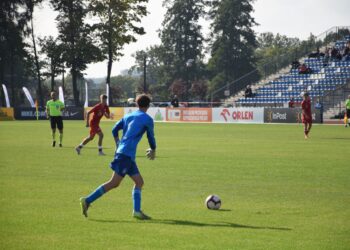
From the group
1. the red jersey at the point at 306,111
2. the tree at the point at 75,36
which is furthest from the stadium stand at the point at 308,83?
the red jersey at the point at 306,111

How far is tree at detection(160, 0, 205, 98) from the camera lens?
110750mm

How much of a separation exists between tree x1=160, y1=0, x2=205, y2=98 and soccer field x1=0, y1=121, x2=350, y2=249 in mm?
90167

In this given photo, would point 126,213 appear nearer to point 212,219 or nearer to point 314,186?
point 212,219

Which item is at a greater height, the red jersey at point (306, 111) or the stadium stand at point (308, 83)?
the stadium stand at point (308, 83)

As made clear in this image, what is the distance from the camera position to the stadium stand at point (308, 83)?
58584 millimetres

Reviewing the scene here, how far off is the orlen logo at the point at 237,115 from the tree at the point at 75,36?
25329mm

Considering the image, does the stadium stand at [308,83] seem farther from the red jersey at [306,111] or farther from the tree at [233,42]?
the tree at [233,42]

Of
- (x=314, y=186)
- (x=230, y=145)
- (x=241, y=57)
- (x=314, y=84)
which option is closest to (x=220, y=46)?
(x=241, y=57)

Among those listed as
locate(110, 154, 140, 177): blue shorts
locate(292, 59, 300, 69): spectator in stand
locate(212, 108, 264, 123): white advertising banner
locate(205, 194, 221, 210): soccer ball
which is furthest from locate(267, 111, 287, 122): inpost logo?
locate(110, 154, 140, 177): blue shorts

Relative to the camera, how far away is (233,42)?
10844cm

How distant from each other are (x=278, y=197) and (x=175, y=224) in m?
3.49

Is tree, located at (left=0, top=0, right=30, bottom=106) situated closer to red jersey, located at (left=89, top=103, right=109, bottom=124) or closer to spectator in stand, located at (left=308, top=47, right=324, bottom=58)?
spectator in stand, located at (left=308, top=47, right=324, bottom=58)

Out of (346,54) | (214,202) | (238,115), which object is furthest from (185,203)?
(346,54)

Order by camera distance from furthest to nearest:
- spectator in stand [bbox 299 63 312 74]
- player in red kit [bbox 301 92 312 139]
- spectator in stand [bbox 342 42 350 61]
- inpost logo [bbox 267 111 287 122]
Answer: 1. spectator in stand [bbox 299 63 312 74]
2. spectator in stand [bbox 342 42 350 61]
3. inpost logo [bbox 267 111 287 122]
4. player in red kit [bbox 301 92 312 139]
